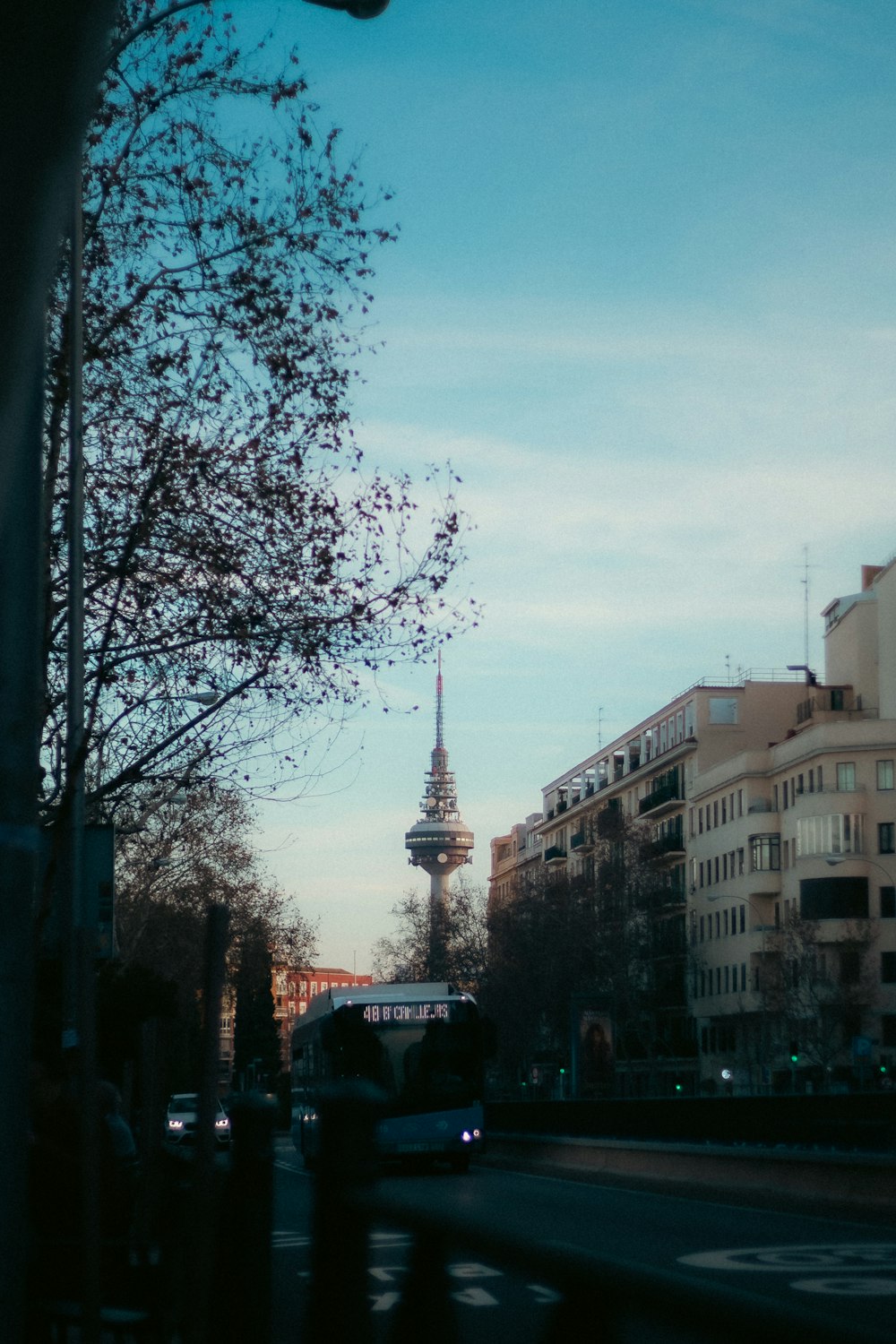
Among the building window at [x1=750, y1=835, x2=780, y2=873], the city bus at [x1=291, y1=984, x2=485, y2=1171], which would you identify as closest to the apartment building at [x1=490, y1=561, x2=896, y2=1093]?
the building window at [x1=750, y1=835, x2=780, y2=873]

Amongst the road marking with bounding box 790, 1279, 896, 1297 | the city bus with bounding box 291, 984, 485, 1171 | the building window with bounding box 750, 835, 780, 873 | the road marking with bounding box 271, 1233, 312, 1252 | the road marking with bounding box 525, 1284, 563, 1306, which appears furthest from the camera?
the building window with bounding box 750, 835, 780, 873

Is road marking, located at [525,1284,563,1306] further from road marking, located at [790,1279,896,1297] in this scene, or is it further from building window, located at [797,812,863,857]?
building window, located at [797,812,863,857]

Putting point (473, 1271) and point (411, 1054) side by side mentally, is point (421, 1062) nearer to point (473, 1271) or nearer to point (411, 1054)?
point (411, 1054)

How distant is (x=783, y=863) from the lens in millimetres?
95500

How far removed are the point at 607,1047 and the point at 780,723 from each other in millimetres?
67527

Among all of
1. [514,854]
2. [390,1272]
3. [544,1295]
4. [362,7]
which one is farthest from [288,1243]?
[514,854]

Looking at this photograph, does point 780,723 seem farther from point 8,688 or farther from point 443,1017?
point 8,688

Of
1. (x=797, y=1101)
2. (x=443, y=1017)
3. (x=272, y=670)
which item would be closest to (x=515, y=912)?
(x=443, y=1017)

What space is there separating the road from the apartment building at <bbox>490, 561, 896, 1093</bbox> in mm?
45234

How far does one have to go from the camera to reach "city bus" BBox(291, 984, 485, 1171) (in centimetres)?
3497

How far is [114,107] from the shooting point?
59.9 ft

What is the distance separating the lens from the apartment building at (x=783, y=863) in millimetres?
82500

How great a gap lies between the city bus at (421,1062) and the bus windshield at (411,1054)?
0.6 inches

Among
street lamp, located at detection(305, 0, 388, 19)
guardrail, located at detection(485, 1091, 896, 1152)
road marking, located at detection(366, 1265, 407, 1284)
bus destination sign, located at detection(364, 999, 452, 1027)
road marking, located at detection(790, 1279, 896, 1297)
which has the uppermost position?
Result: street lamp, located at detection(305, 0, 388, 19)
